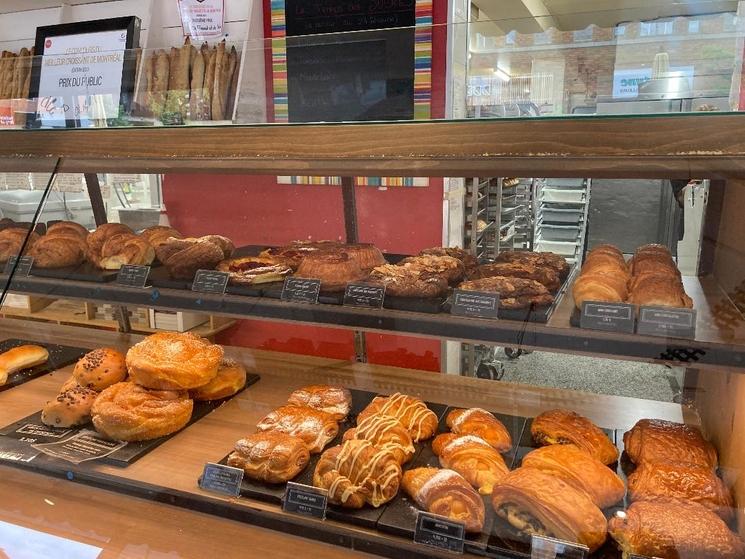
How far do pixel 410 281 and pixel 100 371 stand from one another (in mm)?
1070

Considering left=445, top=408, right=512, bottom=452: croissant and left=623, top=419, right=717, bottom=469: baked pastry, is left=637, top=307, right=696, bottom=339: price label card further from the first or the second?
left=445, top=408, right=512, bottom=452: croissant

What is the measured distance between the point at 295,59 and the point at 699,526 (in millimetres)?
1229

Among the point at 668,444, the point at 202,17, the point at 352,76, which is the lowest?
the point at 668,444

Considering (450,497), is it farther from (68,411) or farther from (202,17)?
(202,17)

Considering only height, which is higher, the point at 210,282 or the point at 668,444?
the point at 210,282

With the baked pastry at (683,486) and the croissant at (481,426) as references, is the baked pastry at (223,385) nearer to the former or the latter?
the croissant at (481,426)

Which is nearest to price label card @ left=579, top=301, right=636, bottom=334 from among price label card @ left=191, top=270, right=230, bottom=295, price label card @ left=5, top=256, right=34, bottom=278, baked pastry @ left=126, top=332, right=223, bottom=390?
price label card @ left=191, top=270, right=230, bottom=295

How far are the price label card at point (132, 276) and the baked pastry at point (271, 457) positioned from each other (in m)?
0.51

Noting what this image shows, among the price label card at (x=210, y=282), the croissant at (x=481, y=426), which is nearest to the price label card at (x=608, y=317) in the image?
the croissant at (x=481, y=426)

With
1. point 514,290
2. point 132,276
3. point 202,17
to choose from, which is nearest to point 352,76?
point 514,290

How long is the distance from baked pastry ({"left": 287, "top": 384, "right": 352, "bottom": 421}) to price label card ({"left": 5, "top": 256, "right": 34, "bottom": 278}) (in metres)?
0.85

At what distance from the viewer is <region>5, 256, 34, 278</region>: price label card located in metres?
1.79

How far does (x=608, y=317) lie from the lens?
126 cm

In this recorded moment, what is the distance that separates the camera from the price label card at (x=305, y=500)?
1.36m
